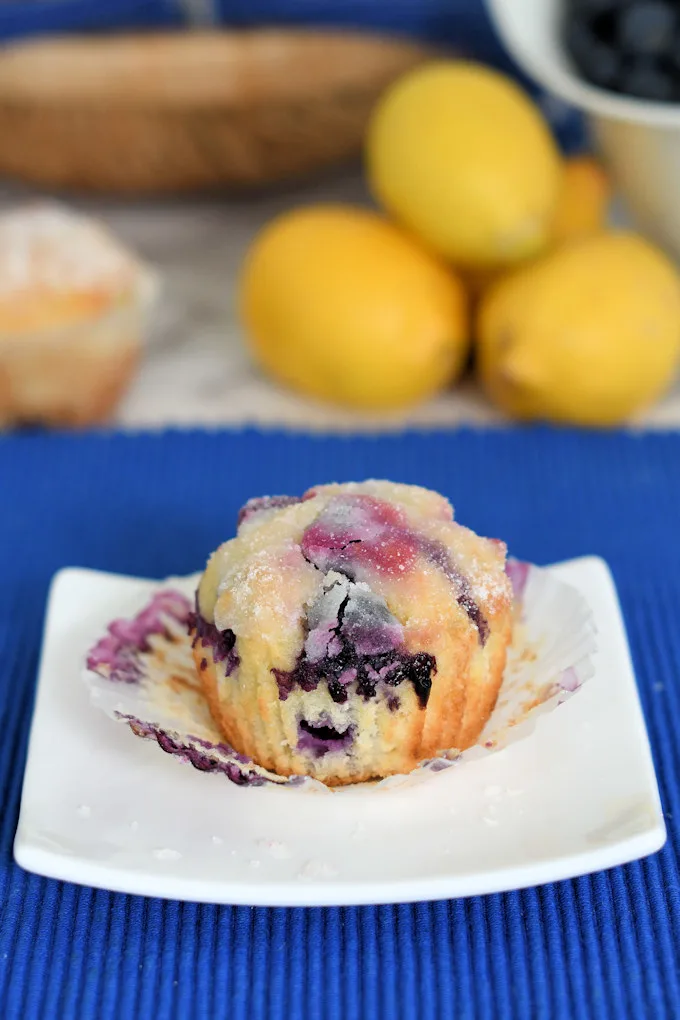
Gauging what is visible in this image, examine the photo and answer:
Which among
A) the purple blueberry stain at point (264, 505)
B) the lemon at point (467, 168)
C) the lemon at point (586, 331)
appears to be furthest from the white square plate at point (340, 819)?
the lemon at point (467, 168)

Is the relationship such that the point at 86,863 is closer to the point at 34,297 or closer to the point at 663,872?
the point at 663,872

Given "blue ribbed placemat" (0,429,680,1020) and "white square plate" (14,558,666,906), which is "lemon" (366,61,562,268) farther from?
"white square plate" (14,558,666,906)

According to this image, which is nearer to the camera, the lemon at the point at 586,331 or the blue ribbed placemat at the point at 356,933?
the blue ribbed placemat at the point at 356,933

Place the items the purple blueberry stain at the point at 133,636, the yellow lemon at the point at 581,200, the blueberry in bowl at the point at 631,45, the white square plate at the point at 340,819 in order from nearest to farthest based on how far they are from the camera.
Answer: the white square plate at the point at 340,819 < the purple blueberry stain at the point at 133,636 < the blueberry in bowl at the point at 631,45 < the yellow lemon at the point at 581,200

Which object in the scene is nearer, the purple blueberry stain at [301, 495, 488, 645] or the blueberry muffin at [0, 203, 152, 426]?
the purple blueberry stain at [301, 495, 488, 645]

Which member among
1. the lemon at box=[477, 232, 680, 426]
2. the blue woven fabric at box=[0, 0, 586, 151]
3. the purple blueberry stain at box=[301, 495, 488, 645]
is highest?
the blue woven fabric at box=[0, 0, 586, 151]

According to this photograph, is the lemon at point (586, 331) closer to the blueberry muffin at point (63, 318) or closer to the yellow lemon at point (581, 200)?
the yellow lemon at point (581, 200)

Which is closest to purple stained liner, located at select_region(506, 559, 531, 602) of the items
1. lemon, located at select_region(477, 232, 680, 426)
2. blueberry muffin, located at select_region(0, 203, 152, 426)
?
lemon, located at select_region(477, 232, 680, 426)

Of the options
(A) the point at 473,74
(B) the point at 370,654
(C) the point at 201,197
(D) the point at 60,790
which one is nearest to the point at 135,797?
(D) the point at 60,790

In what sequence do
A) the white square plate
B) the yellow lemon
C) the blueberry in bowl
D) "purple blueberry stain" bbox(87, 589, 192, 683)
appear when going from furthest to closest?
the yellow lemon < the blueberry in bowl < "purple blueberry stain" bbox(87, 589, 192, 683) < the white square plate
